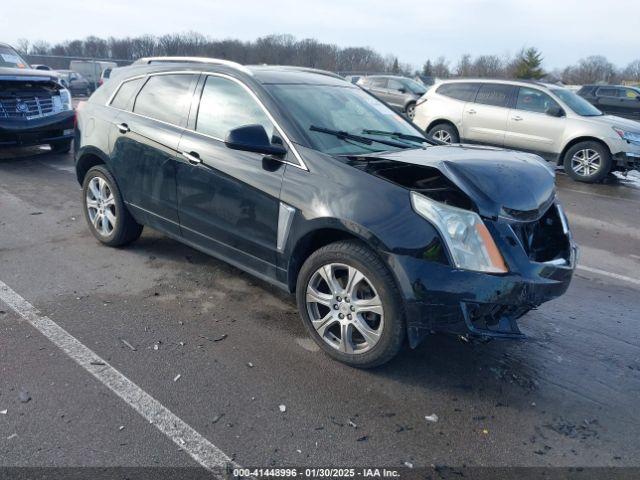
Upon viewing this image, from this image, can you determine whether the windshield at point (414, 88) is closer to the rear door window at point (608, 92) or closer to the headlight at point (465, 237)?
the rear door window at point (608, 92)

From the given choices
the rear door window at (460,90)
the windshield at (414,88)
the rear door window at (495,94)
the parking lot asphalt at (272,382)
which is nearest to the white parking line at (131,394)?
the parking lot asphalt at (272,382)

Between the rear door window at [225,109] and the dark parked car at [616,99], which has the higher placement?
the dark parked car at [616,99]

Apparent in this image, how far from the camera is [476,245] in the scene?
303 centimetres

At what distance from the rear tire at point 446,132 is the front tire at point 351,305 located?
9438 millimetres

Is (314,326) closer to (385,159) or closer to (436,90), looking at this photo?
(385,159)

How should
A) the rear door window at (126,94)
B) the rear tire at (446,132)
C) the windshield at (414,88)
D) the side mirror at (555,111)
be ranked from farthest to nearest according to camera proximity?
the windshield at (414,88), the rear tire at (446,132), the side mirror at (555,111), the rear door window at (126,94)

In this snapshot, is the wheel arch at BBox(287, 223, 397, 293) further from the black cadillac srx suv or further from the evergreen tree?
the evergreen tree

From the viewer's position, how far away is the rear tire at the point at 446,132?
1222 cm

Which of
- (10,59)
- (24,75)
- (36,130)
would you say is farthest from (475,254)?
(10,59)

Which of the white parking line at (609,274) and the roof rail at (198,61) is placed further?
the white parking line at (609,274)

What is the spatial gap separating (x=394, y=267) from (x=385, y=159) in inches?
31.0

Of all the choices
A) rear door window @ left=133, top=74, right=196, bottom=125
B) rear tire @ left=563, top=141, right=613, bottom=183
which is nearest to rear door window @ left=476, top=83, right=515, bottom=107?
rear tire @ left=563, top=141, right=613, bottom=183

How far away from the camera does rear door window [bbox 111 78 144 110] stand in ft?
16.5

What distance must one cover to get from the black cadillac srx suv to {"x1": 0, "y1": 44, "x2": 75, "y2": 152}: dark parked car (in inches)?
206
